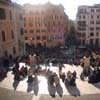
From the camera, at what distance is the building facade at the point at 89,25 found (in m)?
47.3

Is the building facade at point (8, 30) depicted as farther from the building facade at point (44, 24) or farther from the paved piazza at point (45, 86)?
the building facade at point (44, 24)

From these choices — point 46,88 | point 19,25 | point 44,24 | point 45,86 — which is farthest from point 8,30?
point 44,24

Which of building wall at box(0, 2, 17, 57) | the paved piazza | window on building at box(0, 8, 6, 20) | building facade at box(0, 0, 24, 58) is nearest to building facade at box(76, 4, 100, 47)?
building facade at box(0, 0, 24, 58)

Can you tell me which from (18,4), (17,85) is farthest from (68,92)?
(18,4)

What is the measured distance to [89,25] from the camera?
48.3 meters

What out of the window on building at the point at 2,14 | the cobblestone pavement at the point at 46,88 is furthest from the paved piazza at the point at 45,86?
the window on building at the point at 2,14

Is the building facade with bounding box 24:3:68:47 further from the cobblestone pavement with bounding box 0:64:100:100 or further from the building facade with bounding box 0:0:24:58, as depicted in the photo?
the cobblestone pavement with bounding box 0:64:100:100

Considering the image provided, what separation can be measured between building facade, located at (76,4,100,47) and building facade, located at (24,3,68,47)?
618 cm

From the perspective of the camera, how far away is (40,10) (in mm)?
45281

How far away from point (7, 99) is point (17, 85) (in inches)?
114

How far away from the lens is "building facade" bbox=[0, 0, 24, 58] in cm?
2259

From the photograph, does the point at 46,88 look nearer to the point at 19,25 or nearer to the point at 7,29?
the point at 7,29

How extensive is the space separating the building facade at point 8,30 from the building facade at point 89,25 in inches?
1016

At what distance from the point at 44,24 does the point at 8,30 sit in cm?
2179
